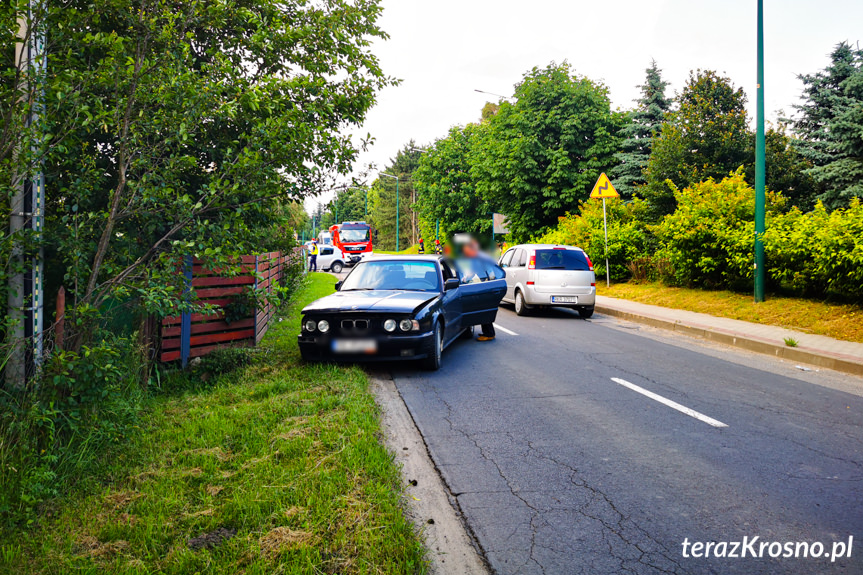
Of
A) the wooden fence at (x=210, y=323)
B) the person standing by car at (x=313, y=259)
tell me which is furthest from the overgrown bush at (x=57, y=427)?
the person standing by car at (x=313, y=259)

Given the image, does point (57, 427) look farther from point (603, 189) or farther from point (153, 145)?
point (603, 189)

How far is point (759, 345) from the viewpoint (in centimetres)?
952

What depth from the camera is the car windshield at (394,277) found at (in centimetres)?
838

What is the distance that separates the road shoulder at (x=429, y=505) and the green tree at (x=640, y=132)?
23.2 meters

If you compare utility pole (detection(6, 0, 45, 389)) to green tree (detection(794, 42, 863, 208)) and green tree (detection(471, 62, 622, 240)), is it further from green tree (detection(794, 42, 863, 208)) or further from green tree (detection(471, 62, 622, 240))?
green tree (detection(794, 42, 863, 208))

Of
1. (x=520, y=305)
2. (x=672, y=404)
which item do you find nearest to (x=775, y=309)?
(x=520, y=305)

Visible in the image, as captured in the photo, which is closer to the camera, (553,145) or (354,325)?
(354,325)

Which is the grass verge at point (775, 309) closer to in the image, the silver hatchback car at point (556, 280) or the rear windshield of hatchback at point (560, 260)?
the silver hatchback car at point (556, 280)

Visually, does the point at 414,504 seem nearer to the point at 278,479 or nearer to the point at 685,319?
the point at 278,479

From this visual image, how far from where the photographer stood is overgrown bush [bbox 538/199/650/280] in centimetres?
A: 2003

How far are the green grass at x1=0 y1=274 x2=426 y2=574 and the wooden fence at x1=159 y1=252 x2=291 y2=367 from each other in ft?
4.56

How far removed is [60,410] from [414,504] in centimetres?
238

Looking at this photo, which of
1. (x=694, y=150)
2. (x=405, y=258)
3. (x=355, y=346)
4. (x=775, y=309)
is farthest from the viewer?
(x=694, y=150)

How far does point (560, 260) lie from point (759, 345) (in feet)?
16.4
